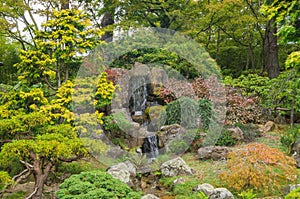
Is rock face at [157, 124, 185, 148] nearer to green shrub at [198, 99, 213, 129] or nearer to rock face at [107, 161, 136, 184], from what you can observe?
green shrub at [198, 99, 213, 129]

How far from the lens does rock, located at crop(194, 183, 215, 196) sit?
5352 millimetres

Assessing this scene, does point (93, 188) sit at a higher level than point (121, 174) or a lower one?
higher

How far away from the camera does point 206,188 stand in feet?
17.9

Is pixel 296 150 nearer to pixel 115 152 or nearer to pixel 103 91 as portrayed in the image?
pixel 115 152

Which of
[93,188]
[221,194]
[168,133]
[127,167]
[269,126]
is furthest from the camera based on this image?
[269,126]

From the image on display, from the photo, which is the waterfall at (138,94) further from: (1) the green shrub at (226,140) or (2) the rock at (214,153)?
(2) the rock at (214,153)

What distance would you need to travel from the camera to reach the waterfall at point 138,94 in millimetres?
9842

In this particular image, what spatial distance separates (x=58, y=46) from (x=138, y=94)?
363 centimetres

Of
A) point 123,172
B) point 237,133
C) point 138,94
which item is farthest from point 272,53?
point 123,172

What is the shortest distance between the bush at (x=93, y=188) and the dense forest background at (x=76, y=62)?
94 cm

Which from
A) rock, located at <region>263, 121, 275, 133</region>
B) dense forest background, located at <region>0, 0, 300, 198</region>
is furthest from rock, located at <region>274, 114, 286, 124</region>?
rock, located at <region>263, 121, 275, 133</region>

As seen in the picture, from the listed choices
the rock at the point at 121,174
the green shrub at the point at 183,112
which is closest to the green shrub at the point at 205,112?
the green shrub at the point at 183,112

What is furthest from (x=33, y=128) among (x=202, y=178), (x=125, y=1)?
(x=125, y=1)

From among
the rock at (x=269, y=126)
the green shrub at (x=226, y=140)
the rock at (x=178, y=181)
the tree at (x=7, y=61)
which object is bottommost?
the rock at (x=178, y=181)
